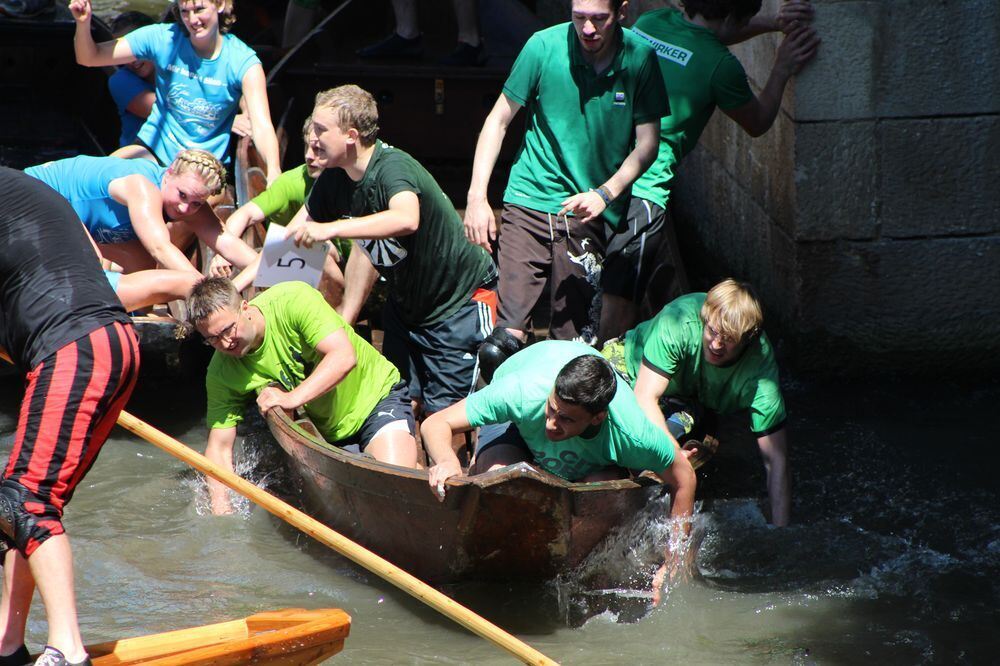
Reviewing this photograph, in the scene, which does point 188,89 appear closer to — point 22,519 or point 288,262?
point 288,262

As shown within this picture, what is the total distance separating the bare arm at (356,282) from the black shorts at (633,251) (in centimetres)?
112

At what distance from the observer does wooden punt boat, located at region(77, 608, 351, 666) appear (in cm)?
395

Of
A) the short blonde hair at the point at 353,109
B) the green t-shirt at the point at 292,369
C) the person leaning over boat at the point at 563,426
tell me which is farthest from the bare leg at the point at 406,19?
the person leaning over boat at the point at 563,426

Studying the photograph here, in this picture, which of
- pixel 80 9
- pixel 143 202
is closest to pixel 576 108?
pixel 143 202

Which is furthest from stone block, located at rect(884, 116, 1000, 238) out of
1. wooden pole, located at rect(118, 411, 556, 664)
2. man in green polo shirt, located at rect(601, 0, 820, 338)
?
wooden pole, located at rect(118, 411, 556, 664)

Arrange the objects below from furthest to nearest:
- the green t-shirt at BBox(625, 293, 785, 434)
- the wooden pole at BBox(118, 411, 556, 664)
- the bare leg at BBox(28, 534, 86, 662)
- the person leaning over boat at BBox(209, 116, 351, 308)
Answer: the person leaning over boat at BBox(209, 116, 351, 308)
the green t-shirt at BBox(625, 293, 785, 434)
the wooden pole at BBox(118, 411, 556, 664)
the bare leg at BBox(28, 534, 86, 662)

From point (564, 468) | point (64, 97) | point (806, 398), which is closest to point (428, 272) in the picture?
point (564, 468)

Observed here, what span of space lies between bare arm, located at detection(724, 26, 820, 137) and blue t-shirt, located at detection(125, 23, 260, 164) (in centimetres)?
262

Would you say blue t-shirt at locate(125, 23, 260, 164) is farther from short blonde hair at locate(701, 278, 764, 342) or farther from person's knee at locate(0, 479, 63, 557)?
person's knee at locate(0, 479, 63, 557)

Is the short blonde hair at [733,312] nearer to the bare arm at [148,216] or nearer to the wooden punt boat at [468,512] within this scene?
the wooden punt boat at [468,512]

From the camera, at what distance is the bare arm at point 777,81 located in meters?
6.14

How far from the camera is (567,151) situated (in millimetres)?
5812

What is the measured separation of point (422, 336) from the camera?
19.1 feet

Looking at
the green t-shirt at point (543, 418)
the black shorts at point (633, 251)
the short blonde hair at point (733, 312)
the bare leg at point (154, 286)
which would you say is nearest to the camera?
the green t-shirt at point (543, 418)
